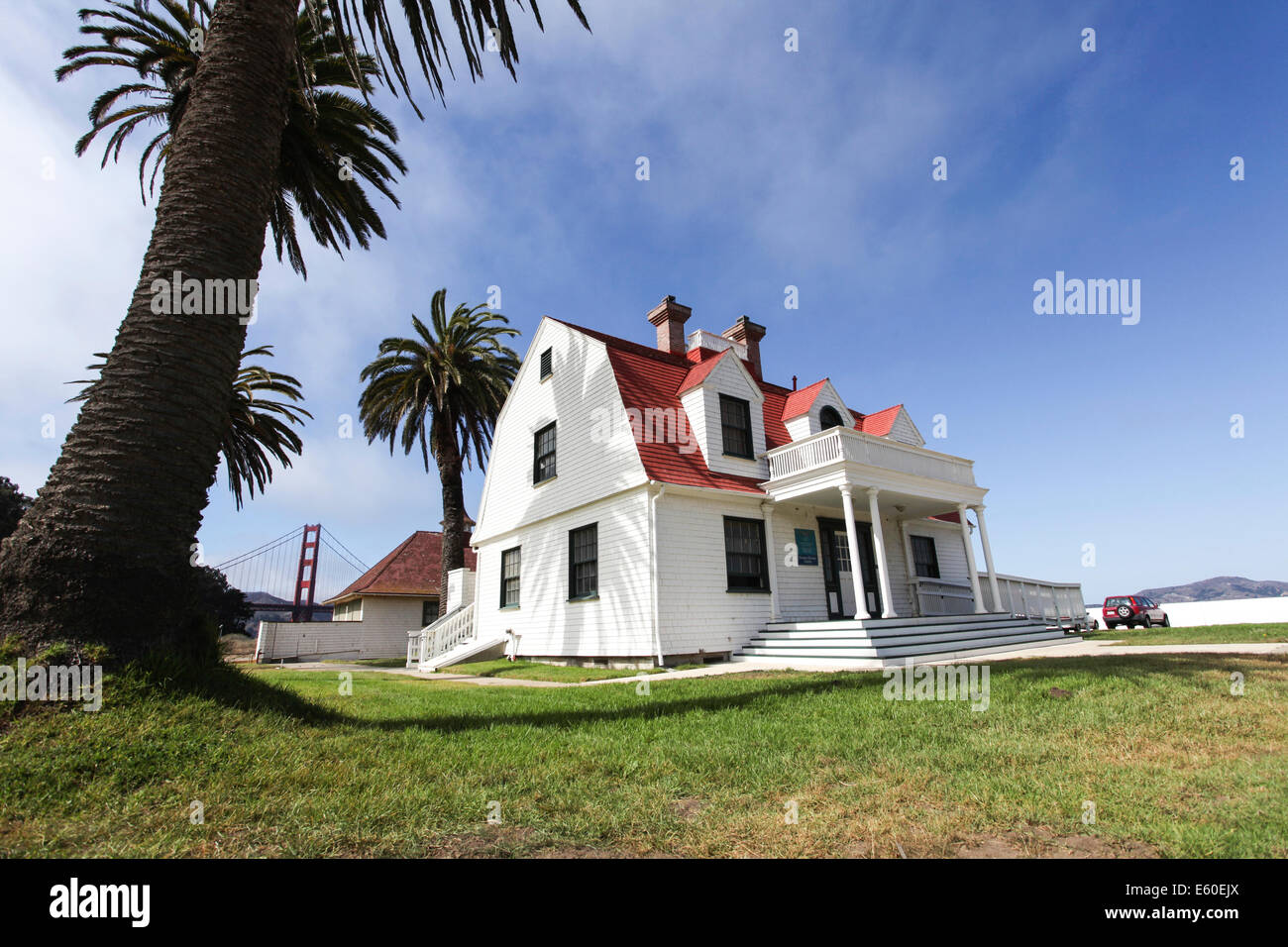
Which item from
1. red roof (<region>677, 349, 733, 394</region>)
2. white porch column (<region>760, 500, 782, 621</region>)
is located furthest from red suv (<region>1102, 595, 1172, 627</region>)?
red roof (<region>677, 349, 733, 394</region>)

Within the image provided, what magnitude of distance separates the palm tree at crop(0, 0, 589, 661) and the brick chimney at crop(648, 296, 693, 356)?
1342 cm

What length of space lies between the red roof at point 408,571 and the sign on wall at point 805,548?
1949 cm

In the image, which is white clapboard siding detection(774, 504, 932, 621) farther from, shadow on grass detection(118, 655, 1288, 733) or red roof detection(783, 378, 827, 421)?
shadow on grass detection(118, 655, 1288, 733)

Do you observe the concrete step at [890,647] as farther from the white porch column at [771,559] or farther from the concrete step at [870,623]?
the white porch column at [771,559]

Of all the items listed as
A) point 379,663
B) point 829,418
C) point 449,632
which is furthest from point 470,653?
point 829,418

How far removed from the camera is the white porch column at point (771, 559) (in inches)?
571

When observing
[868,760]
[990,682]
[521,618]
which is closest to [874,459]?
[990,682]

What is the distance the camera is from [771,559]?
1485cm

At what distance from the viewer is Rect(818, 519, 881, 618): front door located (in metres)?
16.1

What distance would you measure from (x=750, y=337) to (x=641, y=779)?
17.9 meters

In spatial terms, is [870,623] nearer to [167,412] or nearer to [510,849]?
[510,849]

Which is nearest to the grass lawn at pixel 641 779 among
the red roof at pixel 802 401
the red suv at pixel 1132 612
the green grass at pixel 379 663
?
the red roof at pixel 802 401
